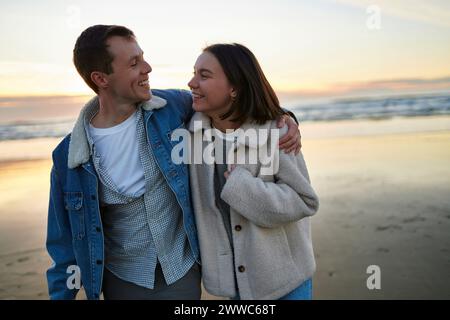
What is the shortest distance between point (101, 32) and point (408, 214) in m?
4.18

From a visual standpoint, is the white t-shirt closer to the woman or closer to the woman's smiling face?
the woman

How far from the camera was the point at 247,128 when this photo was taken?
2.60m

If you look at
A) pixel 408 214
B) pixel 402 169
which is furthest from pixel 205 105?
pixel 402 169

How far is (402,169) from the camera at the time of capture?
274 inches

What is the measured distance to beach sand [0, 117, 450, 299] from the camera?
4465 mm

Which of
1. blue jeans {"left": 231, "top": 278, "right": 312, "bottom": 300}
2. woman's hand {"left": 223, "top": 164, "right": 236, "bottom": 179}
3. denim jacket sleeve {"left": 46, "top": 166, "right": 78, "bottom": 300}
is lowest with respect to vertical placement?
blue jeans {"left": 231, "top": 278, "right": 312, "bottom": 300}

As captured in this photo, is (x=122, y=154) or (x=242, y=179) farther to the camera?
(x=122, y=154)

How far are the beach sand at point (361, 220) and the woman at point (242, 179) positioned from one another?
5.91 ft

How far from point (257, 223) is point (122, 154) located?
819mm

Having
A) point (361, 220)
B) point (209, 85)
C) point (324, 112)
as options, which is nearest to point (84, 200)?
point (209, 85)

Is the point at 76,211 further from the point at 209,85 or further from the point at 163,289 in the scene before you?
the point at 209,85

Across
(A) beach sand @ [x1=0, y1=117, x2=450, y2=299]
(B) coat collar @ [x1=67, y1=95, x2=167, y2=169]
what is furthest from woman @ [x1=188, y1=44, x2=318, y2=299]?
(A) beach sand @ [x1=0, y1=117, x2=450, y2=299]

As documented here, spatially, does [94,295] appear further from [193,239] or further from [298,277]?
[298,277]

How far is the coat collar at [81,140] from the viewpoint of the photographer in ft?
8.63
